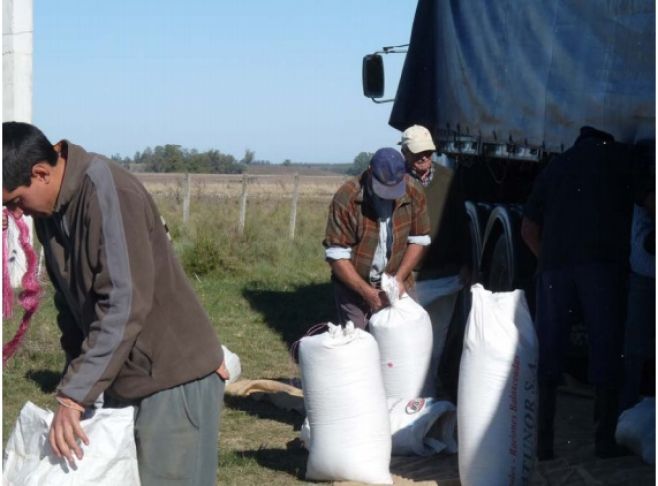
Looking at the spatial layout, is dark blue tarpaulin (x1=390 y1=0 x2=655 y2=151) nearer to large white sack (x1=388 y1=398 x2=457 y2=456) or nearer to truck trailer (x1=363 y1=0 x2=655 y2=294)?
truck trailer (x1=363 y1=0 x2=655 y2=294)

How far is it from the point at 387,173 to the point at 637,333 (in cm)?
155

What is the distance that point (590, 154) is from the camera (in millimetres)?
5918

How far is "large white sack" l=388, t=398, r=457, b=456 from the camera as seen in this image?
6.21 m

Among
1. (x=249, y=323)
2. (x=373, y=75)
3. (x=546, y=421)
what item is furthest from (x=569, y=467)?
(x=373, y=75)

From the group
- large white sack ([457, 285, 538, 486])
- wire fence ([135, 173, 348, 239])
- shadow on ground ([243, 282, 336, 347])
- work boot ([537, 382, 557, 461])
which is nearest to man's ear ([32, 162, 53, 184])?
large white sack ([457, 285, 538, 486])

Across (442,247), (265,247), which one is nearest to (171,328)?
(442,247)

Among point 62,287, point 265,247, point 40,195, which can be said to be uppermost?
point 40,195

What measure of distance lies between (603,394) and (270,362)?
3908mm

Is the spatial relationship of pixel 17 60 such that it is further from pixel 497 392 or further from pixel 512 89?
pixel 497 392

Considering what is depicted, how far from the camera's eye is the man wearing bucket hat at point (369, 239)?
6758 mm

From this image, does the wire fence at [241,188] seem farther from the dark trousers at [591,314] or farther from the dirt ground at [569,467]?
the dark trousers at [591,314]

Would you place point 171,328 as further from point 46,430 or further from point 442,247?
point 442,247

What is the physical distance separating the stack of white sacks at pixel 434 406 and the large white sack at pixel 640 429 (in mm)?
450

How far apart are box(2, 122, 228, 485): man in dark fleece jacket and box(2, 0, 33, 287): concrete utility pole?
875 centimetres
